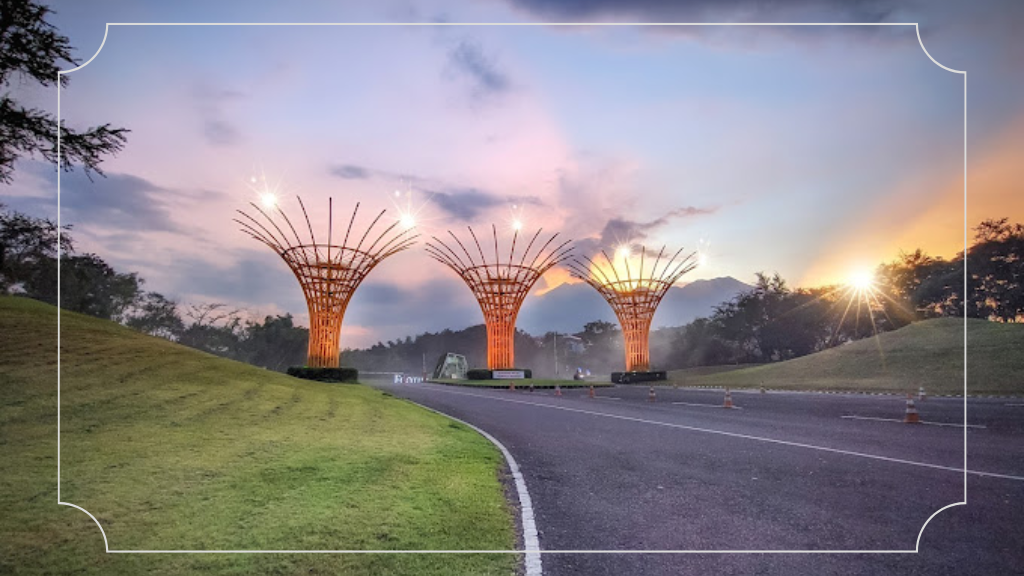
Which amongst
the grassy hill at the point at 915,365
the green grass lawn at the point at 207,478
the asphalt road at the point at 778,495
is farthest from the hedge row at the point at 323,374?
the grassy hill at the point at 915,365

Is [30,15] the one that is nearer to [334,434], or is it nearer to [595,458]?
[334,434]

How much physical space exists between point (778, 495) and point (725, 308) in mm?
24233

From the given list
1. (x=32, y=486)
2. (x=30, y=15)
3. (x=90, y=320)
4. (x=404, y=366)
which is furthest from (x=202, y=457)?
(x=404, y=366)

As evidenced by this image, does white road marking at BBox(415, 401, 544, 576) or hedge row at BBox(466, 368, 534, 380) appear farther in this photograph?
hedge row at BBox(466, 368, 534, 380)

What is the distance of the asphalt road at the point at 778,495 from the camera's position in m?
4.39

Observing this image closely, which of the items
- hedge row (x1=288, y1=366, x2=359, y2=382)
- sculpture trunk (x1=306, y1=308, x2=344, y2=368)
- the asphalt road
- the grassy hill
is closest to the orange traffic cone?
the asphalt road

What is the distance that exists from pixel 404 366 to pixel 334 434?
123 metres

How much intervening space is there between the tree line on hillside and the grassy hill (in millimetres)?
2097

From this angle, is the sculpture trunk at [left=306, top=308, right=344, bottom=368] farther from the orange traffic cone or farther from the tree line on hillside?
the orange traffic cone

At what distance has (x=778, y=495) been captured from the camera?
6.46 metres

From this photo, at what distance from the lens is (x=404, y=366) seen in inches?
5138

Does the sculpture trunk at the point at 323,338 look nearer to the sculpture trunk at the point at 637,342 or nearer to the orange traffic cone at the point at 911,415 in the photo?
the sculpture trunk at the point at 637,342

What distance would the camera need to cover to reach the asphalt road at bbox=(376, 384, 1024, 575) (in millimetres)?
4395

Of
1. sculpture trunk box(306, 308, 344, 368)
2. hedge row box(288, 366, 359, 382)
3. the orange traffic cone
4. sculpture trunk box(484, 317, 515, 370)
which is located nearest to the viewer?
the orange traffic cone
